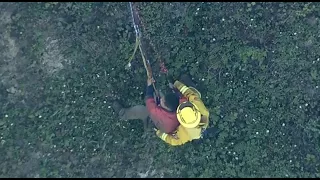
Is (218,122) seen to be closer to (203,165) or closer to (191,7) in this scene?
(203,165)

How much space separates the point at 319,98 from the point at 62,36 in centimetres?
589

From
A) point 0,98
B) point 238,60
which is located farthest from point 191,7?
point 0,98

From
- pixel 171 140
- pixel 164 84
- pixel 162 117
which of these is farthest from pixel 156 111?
pixel 164 84

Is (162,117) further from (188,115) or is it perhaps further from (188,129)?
(188,115)

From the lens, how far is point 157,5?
11836mm

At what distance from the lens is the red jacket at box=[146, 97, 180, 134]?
1048 centimetres

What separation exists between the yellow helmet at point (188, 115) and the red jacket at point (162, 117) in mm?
307

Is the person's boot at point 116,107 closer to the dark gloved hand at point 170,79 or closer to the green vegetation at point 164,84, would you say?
the green vegetation at point 164,84

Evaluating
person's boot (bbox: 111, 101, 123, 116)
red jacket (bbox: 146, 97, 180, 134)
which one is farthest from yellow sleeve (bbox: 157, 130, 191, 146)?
person's boot (bbox: 111, 101, 123, 116)

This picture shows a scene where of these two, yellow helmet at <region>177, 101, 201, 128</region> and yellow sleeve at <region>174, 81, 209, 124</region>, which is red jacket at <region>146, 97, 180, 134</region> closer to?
yellow helmet at <region>177, 101, 201, 128</region>

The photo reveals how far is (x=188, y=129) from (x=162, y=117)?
23.0 inches

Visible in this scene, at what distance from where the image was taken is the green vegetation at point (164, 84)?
11672mm

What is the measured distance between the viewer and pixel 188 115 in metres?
10.1

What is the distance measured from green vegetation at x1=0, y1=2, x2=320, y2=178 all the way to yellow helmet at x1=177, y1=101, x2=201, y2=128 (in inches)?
70.3
